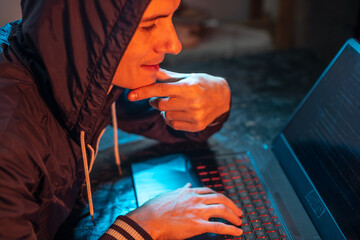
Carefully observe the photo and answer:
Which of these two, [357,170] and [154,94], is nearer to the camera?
[357,170]

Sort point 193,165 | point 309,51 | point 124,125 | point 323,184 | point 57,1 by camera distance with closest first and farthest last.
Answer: point 57,1 < point 323,184 < point 193,165 < point 124,125 < point 309,51

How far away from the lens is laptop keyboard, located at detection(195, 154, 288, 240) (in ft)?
2.55

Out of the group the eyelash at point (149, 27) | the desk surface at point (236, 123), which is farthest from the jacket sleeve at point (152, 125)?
the eyelash at point (149, 27)

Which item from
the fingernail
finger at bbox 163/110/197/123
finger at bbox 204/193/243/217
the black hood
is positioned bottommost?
finger at bbox 204/193/243/217

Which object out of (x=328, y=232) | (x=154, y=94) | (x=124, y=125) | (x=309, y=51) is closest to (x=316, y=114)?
(x=328, y=232)

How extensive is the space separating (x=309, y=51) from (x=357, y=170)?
0.98 meters

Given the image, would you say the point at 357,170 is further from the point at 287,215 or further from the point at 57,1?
the point at 57,1

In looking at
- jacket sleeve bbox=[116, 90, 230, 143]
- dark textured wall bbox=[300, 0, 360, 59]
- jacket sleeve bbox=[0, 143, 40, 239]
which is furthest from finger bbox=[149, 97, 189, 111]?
dark textured wall bbox=[300, 0, 360, 59]

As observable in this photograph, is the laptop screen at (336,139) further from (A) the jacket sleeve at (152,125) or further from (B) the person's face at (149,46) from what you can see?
(B) the person's face at (149,46)

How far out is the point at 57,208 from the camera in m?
0.77

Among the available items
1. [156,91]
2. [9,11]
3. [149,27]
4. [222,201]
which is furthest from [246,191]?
[9,11]

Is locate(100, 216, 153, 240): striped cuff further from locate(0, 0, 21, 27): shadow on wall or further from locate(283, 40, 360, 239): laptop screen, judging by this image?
locate(0, 0, 21, 27): shadow on wall

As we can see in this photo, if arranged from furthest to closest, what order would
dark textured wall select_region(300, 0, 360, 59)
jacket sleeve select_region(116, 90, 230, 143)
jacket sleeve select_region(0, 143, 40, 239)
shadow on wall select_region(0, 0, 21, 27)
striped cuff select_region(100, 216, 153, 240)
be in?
dark textured wall select_region(300, 0, 360, 59)
jacket sleeve select_region(116, 90, 230, 143)
shadow on wall select_region(0, 0, 21, 27)
striped cuff select_region(100, 216, 153, 240)
jacket sleeve select_region(0, 143, 40, 239)

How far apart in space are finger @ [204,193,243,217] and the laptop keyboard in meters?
0.02
